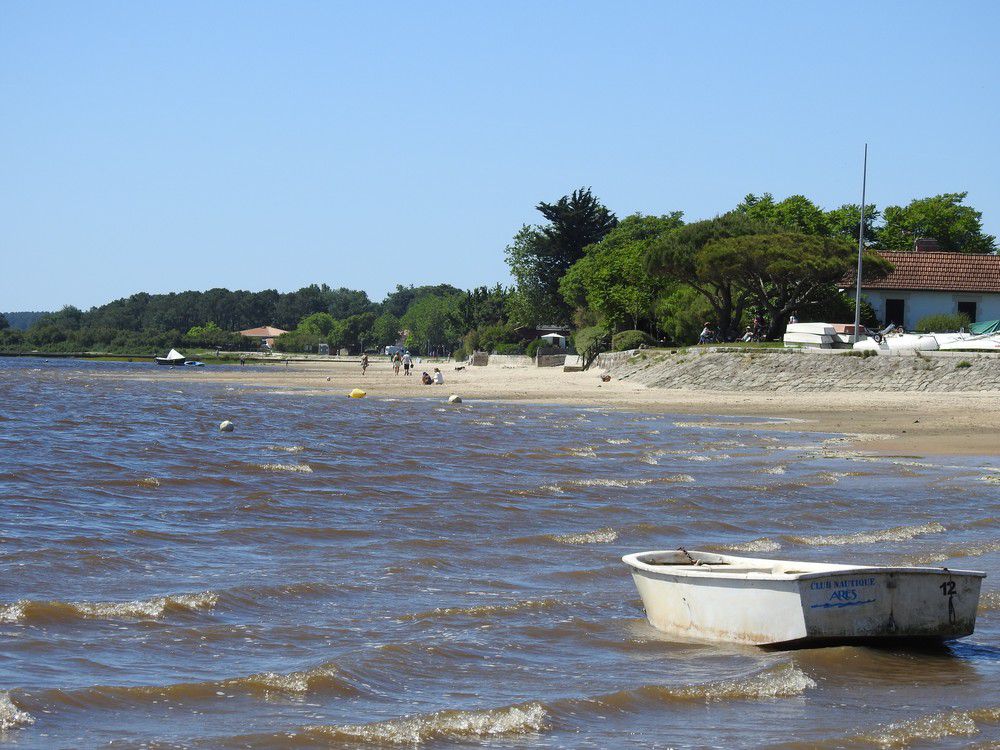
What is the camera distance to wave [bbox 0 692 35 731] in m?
Result: 6.97

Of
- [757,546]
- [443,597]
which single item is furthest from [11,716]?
[757,546]

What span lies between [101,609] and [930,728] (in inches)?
254

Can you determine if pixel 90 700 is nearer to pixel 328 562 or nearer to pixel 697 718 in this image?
pixel 697 718

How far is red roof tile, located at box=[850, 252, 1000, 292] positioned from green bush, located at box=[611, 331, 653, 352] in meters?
10.4

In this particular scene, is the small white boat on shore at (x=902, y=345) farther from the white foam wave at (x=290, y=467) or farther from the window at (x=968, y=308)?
the white foam wave at (x=290, y=467)

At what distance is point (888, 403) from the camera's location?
34.2 meters

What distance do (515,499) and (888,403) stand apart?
2043 centimetres

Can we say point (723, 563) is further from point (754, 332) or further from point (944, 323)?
point (754, 332)

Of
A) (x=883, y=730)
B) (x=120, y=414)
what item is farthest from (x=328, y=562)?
(x=120, y=414)

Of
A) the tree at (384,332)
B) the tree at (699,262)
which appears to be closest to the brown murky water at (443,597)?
the tree at (699,262)

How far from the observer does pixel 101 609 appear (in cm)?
991

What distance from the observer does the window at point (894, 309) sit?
52.5 m

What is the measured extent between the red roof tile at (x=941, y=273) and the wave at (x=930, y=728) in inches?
1782

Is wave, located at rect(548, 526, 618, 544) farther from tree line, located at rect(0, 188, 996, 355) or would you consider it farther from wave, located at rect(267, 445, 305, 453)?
tree line, located at rect(0, 188, 996, 355)
